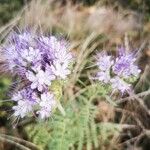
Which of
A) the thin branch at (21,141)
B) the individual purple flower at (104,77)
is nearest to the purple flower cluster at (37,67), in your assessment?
the individual purple flower at (104,77)

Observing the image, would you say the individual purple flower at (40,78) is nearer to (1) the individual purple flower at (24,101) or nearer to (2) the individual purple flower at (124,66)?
(1) the individual purple flower at (24,101)

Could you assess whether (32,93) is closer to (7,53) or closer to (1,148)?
(7,53)

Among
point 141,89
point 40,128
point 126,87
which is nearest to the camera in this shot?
point 126,87

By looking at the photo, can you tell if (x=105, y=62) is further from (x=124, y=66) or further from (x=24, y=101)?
(x=24, y=101)

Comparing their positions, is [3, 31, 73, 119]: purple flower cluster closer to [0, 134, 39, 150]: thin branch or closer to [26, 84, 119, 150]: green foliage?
[26, 84, 119, 150]: green foliage

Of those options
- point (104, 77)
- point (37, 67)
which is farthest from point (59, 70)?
point (104, 77)

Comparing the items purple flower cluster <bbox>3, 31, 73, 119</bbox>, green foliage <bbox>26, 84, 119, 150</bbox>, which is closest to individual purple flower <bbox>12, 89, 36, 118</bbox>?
purple flower cluster <bbox>3, 31, 73, 119</bbox>

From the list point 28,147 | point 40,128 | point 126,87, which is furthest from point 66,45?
point 28,147
